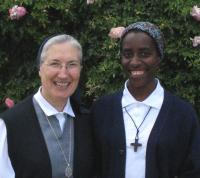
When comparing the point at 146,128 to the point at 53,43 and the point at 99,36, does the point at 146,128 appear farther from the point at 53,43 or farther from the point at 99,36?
the point at 99,36

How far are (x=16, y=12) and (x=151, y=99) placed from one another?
65.3 inches

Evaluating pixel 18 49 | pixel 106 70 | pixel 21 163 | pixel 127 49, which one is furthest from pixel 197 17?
pixel 21 163

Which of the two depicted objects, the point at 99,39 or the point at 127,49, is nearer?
the point at 127,49

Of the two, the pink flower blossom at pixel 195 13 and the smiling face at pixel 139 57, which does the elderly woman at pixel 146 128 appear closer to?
the smiling face at pixel 139 57

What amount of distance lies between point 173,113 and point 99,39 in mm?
1512

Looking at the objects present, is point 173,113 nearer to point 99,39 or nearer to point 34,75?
point 99,39

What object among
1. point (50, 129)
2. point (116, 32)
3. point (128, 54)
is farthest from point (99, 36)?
point (50, 129)

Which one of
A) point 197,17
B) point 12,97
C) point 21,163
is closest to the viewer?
point 21,163

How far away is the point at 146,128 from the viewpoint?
418 cm

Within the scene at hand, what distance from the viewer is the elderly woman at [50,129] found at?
3.93m

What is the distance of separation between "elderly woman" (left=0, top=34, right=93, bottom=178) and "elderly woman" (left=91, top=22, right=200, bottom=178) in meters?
0.21

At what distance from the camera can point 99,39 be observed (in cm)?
550

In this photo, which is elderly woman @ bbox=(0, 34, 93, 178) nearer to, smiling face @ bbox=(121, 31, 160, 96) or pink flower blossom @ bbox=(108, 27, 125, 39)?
smiling face @ bbox=(121, 31, 160, 96)

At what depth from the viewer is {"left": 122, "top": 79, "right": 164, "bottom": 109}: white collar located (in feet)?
13.9
